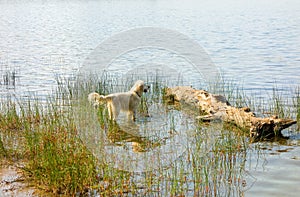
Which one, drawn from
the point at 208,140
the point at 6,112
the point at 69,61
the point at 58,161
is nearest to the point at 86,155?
the point at 58,161

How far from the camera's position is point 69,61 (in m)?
14.5

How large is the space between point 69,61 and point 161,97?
6003 mm

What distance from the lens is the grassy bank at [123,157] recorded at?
15.9 ft

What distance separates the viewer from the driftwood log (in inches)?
262

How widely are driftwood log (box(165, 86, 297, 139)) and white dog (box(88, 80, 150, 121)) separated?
1.10m

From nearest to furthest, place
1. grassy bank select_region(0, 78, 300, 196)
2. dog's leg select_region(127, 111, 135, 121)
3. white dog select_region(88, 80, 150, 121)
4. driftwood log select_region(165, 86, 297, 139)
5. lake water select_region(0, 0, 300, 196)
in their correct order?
1. grassy bank select_region(0, 78, 300, 196)
2. lake water select_region(0, 0, 300, 196)
3. driftwood log select_region(165, 86, 297, 139)
4. white dog select_region(88, 80, 150, 121)
5. dog's leg select_region(127, 111, 135, 121)

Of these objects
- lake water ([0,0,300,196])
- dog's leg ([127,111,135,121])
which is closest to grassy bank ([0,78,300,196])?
dog's leg ([127,111,135,121])

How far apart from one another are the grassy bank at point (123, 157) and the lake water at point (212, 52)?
0.40m

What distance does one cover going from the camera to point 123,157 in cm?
546

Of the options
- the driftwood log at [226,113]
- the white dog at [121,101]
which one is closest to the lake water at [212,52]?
the driftwood log at [226,113]

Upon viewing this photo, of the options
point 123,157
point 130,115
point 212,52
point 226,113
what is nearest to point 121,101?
point 130,115

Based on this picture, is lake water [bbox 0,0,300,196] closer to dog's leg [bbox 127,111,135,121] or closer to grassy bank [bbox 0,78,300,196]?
grassy bank [bbox 0,78,300,196]

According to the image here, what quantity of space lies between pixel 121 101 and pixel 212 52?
9.35 meters

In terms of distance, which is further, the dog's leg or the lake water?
the dog's leg
